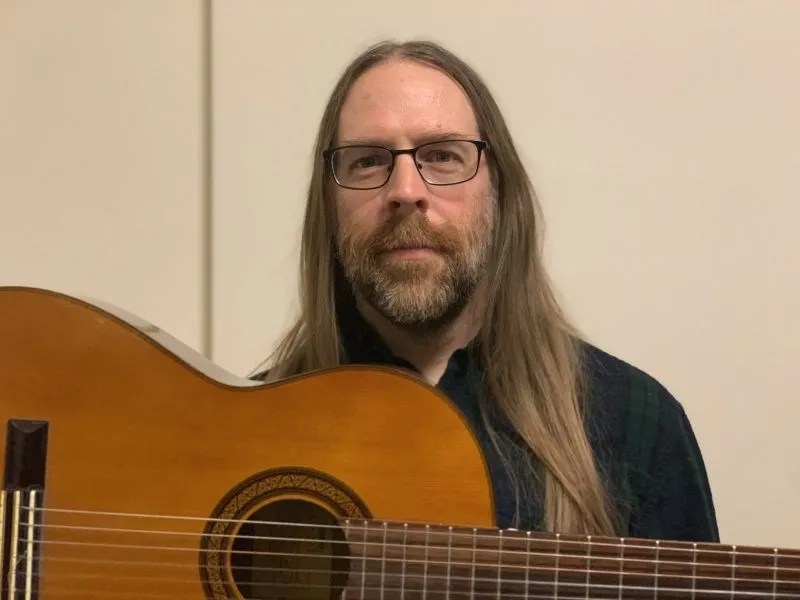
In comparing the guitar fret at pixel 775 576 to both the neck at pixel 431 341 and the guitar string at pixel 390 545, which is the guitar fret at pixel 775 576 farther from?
the neck at pixel 431 341

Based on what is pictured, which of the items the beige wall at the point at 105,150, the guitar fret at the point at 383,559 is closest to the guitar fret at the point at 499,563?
the guitar fret at the point at 383,559

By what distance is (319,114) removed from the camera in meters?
1.16

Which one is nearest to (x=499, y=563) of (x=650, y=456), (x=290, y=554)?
(x=290, y=554)

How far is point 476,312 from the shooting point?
2.96 ft

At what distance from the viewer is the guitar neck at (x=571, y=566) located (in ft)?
1.97

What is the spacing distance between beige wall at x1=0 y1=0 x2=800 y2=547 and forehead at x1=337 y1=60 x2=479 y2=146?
279 millimetres

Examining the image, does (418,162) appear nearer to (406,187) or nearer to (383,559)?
(406,187)

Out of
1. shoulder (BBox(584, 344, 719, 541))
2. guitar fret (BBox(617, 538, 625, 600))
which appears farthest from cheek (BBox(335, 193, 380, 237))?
guitar fret (BBox(617, 538, 625, 600))

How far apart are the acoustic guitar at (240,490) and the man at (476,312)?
0.48 ft

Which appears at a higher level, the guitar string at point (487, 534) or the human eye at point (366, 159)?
the human eye at point (366, 159)

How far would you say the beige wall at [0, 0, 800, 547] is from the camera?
3.59ft

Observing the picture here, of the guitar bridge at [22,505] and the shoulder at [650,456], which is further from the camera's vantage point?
the shoulder at [650,456]

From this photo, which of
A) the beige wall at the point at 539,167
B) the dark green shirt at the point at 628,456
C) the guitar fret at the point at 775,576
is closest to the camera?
the guitar fret at the point at 775,576

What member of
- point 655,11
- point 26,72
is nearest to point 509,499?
point 655,11
